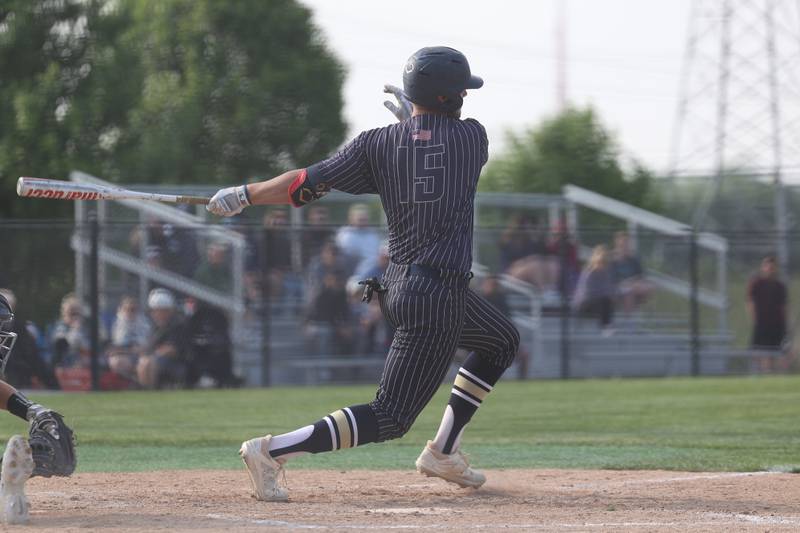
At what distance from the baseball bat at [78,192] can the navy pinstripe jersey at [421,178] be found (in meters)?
0.63

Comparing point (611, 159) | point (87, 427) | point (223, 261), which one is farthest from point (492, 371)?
point (611, 159)

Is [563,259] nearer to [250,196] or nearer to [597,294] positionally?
[597,294]

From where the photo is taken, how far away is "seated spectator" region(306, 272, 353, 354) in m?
16.6

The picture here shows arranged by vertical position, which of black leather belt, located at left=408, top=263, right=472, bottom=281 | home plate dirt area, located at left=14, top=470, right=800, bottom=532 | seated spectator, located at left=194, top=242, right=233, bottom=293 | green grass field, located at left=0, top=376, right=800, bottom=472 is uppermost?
seated spectator, located at left=194, top=242, right=233, bottom=293

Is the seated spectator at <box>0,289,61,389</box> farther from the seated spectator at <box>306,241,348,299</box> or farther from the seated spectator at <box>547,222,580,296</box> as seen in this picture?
the seated spectator at <box>547,222,580,296</box>

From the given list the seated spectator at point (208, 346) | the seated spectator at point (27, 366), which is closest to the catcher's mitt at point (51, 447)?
the seated spectator at point (27, 366)

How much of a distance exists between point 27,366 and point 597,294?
793 centimetres

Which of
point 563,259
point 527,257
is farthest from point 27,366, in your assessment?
point 563,259

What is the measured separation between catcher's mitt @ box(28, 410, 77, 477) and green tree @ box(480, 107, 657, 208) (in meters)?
28.1

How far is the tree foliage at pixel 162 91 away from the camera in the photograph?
3022cm

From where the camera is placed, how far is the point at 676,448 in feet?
29.3

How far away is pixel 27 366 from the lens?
1480 cm

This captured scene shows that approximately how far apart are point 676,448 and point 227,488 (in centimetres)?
360

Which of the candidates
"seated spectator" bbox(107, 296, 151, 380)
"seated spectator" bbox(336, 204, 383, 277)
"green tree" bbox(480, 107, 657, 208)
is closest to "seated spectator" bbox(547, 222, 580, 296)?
"seated spectator" bbox(336, 204, 383, 277)
